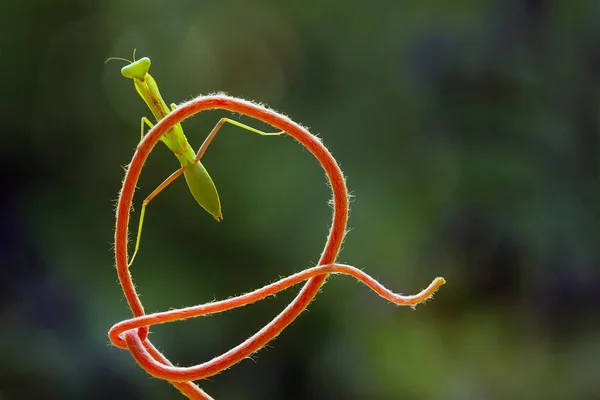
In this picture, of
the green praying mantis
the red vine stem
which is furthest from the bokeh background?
the red vine stem

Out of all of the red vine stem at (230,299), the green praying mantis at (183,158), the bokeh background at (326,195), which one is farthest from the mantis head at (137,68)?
the bokeh background at (326,195)

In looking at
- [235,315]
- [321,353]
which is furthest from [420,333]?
[235,315]

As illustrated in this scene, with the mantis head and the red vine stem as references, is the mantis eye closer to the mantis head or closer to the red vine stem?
the mantis head

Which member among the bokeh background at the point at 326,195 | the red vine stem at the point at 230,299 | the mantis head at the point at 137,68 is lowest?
the red vine stem at the point at 230,299

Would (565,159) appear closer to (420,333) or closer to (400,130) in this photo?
(400,130)

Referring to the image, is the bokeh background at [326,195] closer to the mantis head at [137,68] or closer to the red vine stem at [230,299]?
the mantis head at [137,68]
